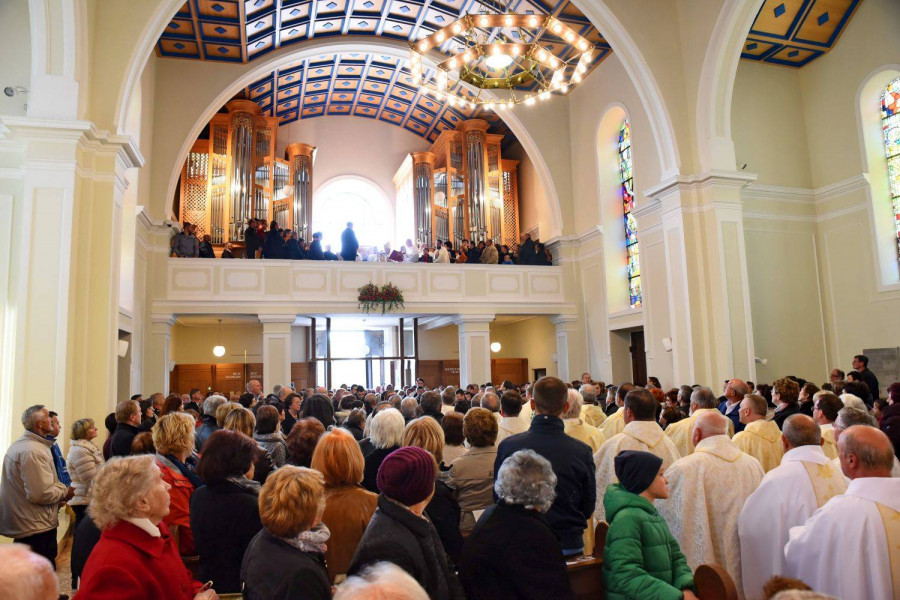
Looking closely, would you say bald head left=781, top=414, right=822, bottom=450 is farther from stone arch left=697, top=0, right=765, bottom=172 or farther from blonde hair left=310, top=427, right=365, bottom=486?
stone arch left=697, top=0, right=765, bottom=172

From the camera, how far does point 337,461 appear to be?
9.29 feet

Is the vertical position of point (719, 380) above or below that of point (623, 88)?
below

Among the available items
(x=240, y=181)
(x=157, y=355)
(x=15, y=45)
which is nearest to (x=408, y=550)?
(x=15, y=45)

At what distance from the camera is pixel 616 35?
1088 cm

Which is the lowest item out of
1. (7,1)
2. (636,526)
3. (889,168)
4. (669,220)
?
(636,526)

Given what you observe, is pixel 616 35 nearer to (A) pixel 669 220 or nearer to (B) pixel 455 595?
(A) pixel 669 220

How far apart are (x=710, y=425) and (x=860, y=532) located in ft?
3.66

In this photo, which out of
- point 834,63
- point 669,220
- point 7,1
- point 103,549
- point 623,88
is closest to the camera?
point 103,549

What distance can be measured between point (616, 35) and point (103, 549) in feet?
36.1

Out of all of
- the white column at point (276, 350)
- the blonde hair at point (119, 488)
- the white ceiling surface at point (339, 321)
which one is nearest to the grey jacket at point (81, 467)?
the blonde hair at point (119, 488)

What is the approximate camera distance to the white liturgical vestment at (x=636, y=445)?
3987mm

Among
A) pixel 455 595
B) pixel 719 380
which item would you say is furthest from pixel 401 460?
pixel 719 380

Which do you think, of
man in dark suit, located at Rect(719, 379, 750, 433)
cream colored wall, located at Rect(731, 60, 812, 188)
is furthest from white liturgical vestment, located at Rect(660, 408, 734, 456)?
cream colored wall, located at Rect(731, 60, 812, 188)

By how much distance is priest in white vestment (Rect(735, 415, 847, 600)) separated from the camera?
9.94 ft
